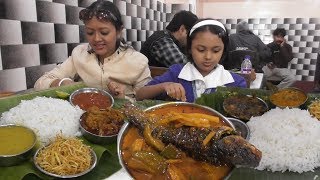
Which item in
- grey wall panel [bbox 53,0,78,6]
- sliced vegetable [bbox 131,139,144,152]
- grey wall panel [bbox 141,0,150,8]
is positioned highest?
grey wall panel [bbox 141,0,150,8]

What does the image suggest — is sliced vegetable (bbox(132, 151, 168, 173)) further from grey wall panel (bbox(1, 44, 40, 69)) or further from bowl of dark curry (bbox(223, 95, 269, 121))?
grey wall panel (bbox(1, 44, 40, 69))

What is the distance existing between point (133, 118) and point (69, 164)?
0.42 metres

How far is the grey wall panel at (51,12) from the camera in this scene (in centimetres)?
305

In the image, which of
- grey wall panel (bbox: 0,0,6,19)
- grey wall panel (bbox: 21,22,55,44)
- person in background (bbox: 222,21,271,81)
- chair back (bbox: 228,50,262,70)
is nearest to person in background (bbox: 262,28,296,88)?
person in background (bbox: 222,21,271,81)

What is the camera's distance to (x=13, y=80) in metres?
2.83

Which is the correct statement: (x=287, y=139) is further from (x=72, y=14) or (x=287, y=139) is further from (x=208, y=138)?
(x=72, y=14)

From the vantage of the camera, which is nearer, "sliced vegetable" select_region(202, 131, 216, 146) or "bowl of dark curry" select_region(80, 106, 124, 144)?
"sliced vegetable" select_region(202, 131, 216, 146)

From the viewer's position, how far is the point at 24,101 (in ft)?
6.42

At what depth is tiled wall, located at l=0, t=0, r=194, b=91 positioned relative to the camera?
270 cm

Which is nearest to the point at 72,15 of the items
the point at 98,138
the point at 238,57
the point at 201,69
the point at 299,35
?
the point at 201,69

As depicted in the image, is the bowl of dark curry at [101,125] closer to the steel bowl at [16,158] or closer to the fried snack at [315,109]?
the steel bowl at [16,158]

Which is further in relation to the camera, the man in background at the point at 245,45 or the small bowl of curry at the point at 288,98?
the man in background at the point at 245,45

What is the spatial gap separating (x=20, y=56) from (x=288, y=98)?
258 centimetres

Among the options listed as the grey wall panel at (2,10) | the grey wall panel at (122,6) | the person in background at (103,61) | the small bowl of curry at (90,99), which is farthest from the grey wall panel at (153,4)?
the small bowl of curry at (90,99)
